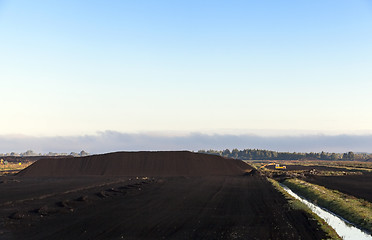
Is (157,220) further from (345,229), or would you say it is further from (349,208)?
(349,208)

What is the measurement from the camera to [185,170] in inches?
4094

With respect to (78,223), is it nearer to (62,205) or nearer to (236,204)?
(62,205)

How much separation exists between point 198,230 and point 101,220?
831 cm

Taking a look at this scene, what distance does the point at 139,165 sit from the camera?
356 feet

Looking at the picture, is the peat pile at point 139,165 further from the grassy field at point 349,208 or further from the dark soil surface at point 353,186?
the grassy field at point 349,208

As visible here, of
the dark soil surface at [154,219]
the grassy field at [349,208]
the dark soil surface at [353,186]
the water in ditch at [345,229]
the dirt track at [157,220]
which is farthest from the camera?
the dark soil surface at [353,186]

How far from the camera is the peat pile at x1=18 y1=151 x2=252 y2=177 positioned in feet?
340

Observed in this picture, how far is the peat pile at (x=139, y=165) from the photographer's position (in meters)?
104

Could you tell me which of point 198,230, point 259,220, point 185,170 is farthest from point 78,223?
point 185,170

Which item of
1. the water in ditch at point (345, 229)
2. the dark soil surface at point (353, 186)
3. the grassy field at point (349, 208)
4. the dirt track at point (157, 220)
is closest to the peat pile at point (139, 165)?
the dark soil surface at point (353, 186)

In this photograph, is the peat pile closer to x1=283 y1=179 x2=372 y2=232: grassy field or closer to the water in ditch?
x1=283 y1=179 x2=372 y2=232: grassy field

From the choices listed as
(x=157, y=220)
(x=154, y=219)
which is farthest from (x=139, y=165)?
(x=157, y=220)

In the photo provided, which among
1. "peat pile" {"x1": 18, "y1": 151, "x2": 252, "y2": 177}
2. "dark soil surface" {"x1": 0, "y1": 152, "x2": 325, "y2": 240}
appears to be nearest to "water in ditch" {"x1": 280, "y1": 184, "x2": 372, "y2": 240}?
"dark soil surface" {"x1": 0, "y1": 152, "x2": 325, "y2": 240}

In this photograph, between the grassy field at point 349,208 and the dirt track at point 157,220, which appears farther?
the grassy field at point 349,208
